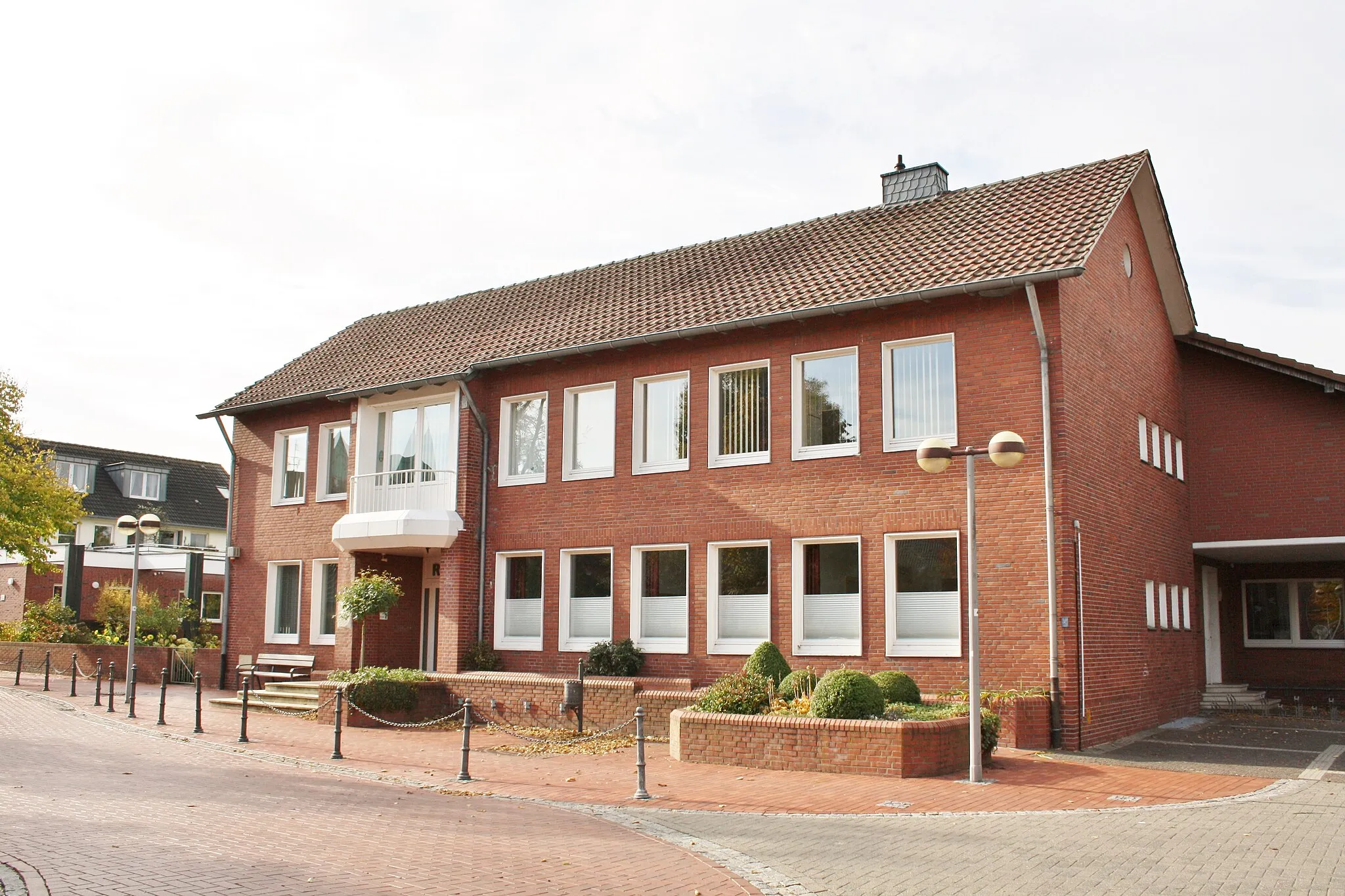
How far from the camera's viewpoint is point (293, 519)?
25.1 metres

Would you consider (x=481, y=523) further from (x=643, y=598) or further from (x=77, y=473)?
(x=77, y=473)

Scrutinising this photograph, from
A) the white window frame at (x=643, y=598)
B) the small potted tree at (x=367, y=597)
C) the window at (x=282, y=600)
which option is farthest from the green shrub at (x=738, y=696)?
the window at (x=282, y=600)

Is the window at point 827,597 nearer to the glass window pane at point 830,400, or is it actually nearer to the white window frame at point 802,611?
the white window frame at point 802,611

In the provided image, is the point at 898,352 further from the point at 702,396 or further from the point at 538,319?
the point at 538,319

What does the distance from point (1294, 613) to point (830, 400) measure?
12042 mm

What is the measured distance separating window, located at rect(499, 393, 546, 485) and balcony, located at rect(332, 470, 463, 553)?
1051 mm

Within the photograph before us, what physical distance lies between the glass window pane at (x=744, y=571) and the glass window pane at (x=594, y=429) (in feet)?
10.1

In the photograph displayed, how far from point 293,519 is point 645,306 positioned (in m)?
9.74

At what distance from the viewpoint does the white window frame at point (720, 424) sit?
18.6m

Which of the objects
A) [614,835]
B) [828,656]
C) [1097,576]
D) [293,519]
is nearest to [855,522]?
[828,656]

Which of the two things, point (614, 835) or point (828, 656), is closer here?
point (614, 835)

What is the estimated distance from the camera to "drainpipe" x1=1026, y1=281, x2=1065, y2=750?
1513 centimetres

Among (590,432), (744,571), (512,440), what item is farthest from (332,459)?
(744,571)

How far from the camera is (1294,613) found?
76.3 ft
